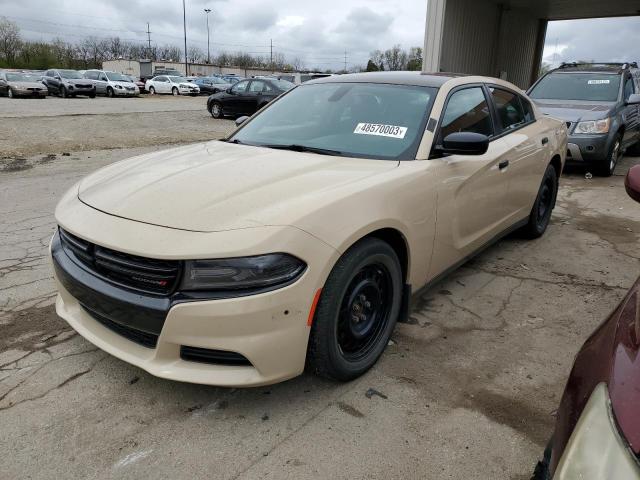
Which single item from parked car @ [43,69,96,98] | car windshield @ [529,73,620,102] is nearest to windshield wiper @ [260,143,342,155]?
car windshield @ [529,73,620,102]

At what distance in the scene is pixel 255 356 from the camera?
2.12 m

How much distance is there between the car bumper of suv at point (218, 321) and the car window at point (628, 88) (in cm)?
896

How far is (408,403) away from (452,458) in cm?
39

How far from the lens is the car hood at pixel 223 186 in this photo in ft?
7.36

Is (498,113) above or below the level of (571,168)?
above

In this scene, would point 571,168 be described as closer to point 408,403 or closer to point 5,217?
point 408,403

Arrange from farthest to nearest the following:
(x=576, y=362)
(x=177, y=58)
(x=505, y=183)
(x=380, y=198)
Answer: (x=177, y=58)
(x=505, y=183)
(x=380, y=198)
(x=576, y=362)

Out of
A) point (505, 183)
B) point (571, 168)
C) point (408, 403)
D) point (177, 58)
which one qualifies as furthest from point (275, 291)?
point (177, 58)

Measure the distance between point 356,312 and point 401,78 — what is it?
1892 mm

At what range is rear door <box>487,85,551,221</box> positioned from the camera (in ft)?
13.2

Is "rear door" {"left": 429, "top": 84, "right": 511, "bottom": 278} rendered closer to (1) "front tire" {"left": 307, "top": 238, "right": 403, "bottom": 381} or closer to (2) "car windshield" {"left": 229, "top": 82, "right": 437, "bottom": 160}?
(2) "car windshield" {"left": 229, "top": 82, "right": 437, "bottom": 160}

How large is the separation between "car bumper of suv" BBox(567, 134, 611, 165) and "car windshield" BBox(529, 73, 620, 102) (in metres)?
1.17

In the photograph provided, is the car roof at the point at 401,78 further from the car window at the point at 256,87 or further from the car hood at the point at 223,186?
the car window at the point at 256,87

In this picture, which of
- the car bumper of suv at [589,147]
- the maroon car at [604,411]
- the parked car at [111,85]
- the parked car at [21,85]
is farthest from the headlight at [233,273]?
the parked car at [111,85]
